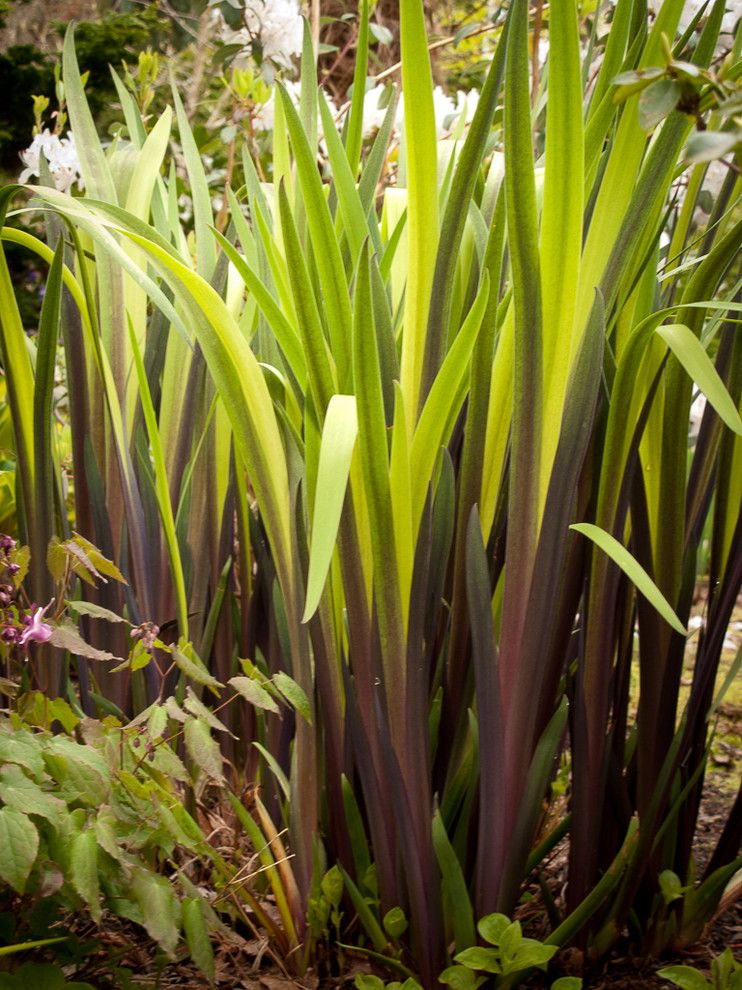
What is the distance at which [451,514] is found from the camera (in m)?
0.85

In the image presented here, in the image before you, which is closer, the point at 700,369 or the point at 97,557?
the point at 700,369

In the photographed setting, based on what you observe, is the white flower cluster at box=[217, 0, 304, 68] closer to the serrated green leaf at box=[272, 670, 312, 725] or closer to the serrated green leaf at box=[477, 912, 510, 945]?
the serrated green leaf at box=[272, 670, 312, 725]

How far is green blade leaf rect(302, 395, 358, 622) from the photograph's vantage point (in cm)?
65

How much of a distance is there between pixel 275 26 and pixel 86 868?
1698 mm

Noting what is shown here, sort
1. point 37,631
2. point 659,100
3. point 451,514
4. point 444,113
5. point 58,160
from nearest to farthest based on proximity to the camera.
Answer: point 659,100 < point 37,631 < point 451,514 < point 58,160 < point 444,113

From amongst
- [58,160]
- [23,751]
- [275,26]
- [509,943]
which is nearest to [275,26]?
[275,26]

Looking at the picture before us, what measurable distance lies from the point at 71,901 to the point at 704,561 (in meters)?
2.29

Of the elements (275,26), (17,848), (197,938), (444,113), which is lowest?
(197,938)

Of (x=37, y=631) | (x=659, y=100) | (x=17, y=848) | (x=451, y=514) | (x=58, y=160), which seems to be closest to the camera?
(x=659, y=100)

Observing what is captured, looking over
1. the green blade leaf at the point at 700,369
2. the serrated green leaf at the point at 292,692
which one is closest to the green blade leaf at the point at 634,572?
the green blade leaf at the point at 700,369

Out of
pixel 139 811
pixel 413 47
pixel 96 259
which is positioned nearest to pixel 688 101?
pixel 413 47

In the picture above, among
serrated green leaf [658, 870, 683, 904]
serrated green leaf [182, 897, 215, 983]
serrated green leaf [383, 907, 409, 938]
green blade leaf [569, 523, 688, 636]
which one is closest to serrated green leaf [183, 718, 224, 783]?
serrated green leaf [182, 897, 215, 983]

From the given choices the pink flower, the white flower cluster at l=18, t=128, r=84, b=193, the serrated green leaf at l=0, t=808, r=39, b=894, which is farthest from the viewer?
the white flower cluster at l=18, t=128, r=84, b=193

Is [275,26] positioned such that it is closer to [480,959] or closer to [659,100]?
[659,100]
